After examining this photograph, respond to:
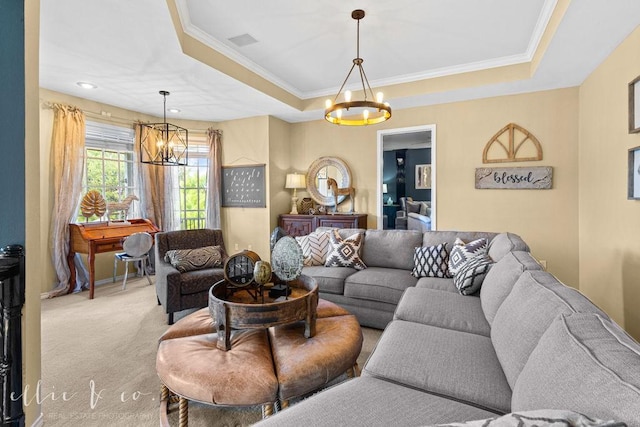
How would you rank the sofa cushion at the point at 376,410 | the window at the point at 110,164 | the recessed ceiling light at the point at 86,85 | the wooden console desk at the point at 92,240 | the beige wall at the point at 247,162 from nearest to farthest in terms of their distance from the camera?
the sofa cushion at the point at 376,410 < the recessed ceiling light at the point at 86,85 < the wooden console desk at the point at 92,240 < the window at the point at 110,164 < the beige wall at the point at 247,162

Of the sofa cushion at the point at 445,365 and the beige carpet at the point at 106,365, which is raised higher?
the sofa cushion at the point at 445,365

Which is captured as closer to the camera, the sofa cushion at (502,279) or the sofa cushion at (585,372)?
the sofa cushion at (585,372)

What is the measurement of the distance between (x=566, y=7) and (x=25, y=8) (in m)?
3.34

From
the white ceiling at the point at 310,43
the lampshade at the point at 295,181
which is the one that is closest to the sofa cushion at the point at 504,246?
the white ceiling at the point at 310,43

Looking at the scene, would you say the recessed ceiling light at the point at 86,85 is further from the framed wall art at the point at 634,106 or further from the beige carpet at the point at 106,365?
the framed wall art at the point at 634,106

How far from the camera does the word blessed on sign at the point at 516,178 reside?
3971 mm

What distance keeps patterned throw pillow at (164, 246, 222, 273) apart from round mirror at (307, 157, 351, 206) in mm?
2335

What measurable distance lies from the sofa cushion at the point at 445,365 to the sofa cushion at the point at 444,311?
0.45ft

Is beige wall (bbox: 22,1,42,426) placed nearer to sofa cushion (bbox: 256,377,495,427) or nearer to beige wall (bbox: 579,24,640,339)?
sofa cushion (bbox: 256,377,495,427)

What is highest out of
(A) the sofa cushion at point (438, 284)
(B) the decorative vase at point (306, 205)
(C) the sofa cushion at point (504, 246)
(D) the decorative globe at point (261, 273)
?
(B) the decorative vase at point (306, 205)

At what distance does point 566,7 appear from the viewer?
224 cm

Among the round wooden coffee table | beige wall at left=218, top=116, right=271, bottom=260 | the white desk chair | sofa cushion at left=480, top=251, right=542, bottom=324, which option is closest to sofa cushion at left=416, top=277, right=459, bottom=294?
sofa cushion at left=480, top=251, right=542, bottom=324

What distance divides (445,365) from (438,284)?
1.35m

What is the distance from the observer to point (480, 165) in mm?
4312
